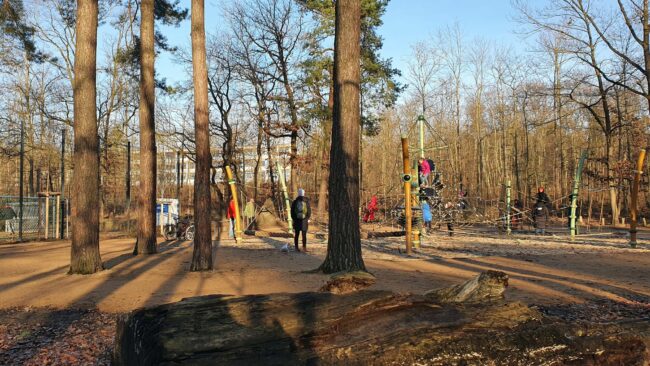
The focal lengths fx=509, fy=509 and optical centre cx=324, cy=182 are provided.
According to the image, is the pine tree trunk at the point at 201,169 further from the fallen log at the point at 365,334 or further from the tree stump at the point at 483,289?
the tree stump at the point at 483,289

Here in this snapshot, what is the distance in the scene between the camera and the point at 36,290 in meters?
8.19

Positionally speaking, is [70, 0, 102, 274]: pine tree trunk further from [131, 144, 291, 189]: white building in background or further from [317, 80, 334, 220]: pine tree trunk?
[131, 144, 291, 189]: white building in background

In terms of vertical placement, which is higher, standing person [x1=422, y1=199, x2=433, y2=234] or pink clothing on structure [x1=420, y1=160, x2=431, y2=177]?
pink clothing on structure [x1=420, y1=160, x2=431, y2=177]

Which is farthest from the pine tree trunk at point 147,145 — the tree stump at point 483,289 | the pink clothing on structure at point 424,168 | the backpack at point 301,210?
the tree stump at point 483,289

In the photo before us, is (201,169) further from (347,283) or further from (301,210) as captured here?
(347,283)

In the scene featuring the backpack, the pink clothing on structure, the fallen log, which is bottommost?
the fallen log

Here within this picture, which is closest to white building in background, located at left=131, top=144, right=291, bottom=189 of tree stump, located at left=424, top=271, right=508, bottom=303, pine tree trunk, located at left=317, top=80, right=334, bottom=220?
pine tree trunk, located at left=317, top=80, right=334, bottom=220

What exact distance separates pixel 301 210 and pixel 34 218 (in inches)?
601

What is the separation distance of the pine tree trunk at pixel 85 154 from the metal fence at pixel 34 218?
1106cm

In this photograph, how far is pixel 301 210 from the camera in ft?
44.1

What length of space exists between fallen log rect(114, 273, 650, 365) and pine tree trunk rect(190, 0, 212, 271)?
716cm

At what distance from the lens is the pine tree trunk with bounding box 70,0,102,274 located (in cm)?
977

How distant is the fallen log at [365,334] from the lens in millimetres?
2650

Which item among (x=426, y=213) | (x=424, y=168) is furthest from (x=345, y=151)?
(x=426, y=213)
